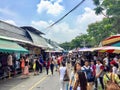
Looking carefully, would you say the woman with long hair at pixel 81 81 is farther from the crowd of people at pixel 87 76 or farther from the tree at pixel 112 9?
the tree at pixel 112 9

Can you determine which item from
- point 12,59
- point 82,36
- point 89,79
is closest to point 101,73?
point 89,79

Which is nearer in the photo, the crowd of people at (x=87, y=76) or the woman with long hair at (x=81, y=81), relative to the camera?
the crowd of people at (x=87, y=76)

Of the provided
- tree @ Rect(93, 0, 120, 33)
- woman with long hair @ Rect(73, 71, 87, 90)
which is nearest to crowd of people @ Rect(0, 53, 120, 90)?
woman with long hair @ Rect(73, 71, 87, 90)

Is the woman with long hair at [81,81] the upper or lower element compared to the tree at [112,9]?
lower

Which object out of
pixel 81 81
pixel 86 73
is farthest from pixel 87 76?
pixel 81 81

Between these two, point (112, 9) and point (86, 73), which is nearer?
point (86, 73)

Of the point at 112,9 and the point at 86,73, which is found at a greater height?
the point at 112,9

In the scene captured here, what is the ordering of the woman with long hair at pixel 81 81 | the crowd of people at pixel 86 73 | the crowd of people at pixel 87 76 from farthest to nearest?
the woman with long hair at pixel 81 81
the crowd of people at pixel 86 73
the crowd of people at pixel 87 76

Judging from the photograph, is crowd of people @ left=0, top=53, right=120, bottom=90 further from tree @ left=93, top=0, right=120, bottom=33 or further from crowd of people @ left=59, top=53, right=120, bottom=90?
tree @ left=93, top=0, right=120, bottom=33

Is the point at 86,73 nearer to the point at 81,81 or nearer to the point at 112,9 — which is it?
the point at 81,81

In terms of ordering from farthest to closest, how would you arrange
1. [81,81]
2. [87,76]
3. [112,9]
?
1. [112,9]
2. [87,76]
3. [81,81]

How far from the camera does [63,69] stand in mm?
13883

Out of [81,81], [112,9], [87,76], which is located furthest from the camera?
[112,9]

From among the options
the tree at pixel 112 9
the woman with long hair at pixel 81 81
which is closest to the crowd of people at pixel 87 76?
the woman with long hair at pixel 81 81
